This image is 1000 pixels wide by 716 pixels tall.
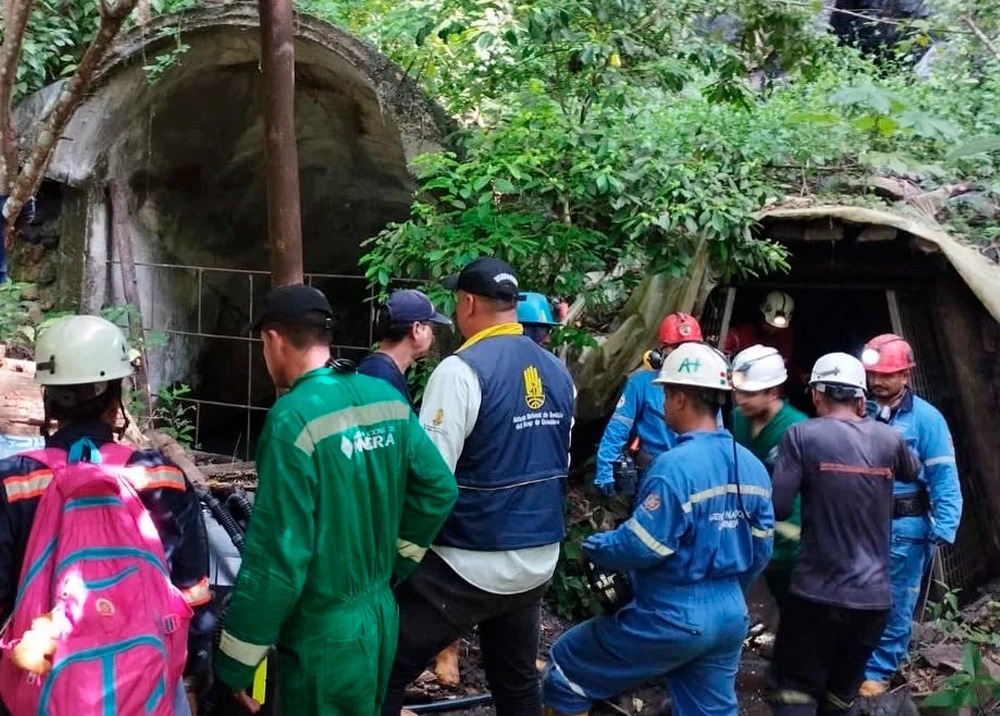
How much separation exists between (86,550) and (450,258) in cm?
354

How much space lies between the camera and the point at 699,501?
11.6ft

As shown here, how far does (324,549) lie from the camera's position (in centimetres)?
273

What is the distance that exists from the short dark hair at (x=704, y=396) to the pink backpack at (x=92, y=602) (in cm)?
201

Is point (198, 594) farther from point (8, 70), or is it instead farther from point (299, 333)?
point (8, 70)

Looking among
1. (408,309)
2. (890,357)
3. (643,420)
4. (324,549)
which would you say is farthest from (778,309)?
(324,549)

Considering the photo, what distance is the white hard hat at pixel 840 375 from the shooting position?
4.29m

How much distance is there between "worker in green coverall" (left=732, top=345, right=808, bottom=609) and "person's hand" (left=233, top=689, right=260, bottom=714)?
2.44 metres

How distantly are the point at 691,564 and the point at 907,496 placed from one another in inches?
85.3

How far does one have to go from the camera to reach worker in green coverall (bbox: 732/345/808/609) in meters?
4.52

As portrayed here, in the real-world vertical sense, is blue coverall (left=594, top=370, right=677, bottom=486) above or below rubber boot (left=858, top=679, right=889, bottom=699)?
above

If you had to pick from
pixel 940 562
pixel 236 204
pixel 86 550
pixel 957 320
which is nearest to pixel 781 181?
pixel 957 320

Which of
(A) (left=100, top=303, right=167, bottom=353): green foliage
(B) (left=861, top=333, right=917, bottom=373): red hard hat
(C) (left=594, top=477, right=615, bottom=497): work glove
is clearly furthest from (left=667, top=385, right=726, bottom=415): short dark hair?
(A) (left=100, top=303, right=167, bottom=353): green foliage

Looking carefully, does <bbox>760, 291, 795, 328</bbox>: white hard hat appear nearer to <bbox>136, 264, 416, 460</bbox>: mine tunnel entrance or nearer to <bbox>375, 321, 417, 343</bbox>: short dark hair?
<bbox>136, 264, 416, 460</bbox>: mine tunnel entrance

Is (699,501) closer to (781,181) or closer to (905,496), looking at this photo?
(905,496)
